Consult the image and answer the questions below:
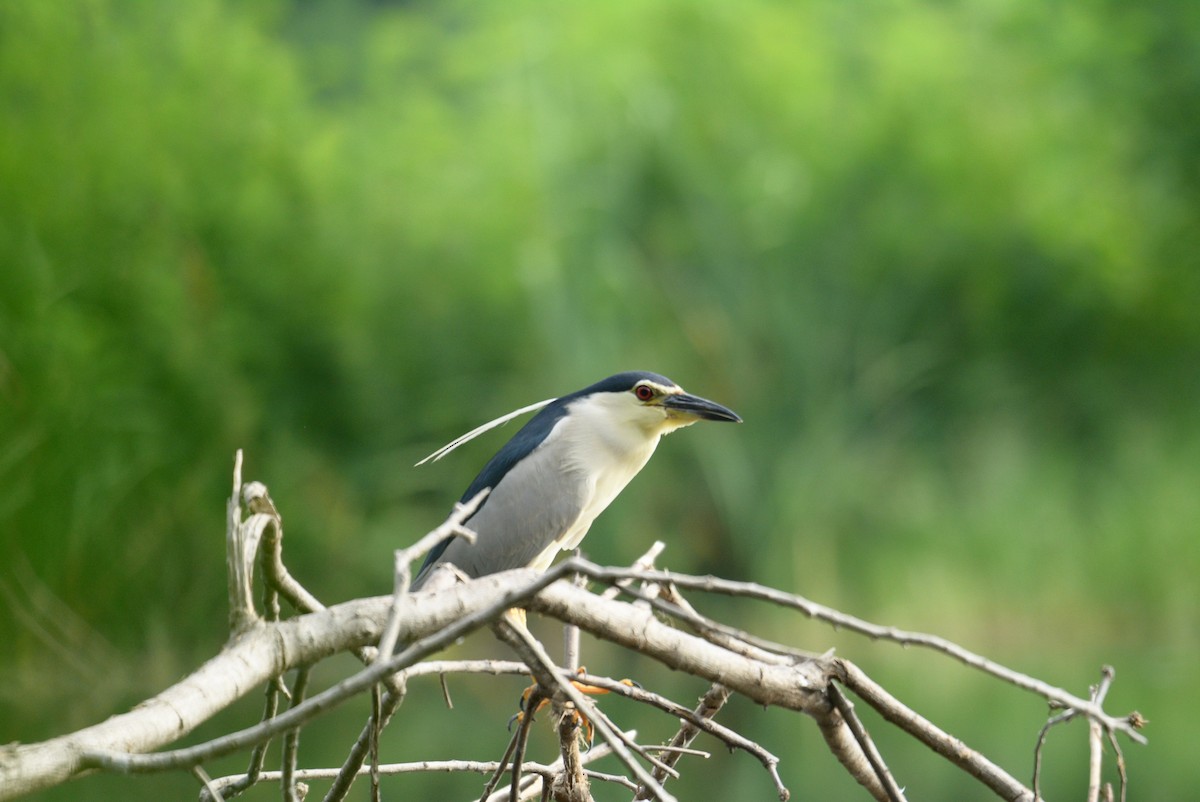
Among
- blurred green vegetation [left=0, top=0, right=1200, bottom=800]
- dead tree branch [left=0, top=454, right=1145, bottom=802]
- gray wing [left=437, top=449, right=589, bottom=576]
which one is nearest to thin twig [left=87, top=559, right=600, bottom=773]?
dead tree branch [left=0, top=454, right=1145, bottom=802]

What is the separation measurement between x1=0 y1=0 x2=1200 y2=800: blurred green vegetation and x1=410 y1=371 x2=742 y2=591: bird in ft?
7.16

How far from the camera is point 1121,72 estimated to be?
8.73m

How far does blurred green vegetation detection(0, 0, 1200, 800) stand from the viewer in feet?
16.0

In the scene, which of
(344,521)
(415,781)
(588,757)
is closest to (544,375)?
(344,521)

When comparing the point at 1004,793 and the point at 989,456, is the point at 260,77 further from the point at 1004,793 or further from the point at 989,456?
the point at 1004,793

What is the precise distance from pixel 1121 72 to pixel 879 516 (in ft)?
13.1

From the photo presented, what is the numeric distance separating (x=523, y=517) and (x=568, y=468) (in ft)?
0.32

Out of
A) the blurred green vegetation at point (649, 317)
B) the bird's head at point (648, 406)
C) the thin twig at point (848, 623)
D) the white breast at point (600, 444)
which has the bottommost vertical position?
the thin twig at point (848, 623)

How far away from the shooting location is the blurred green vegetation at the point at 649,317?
4.88 meters

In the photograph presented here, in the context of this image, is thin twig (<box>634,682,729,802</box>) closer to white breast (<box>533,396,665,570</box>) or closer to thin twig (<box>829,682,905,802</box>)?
thin twig (<box>829,682,905,802</box>)

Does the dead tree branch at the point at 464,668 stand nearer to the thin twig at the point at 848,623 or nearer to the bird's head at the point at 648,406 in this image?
the thin twig at the point at 848,623

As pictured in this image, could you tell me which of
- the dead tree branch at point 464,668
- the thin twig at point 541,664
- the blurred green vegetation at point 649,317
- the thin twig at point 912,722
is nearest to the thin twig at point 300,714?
the dead tree branch at point 464,668

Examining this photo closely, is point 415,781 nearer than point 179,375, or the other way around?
point 415,781

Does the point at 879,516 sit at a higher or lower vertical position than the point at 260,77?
lower
